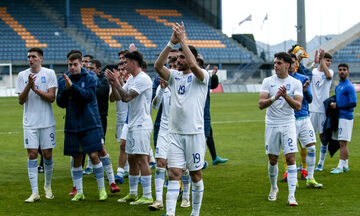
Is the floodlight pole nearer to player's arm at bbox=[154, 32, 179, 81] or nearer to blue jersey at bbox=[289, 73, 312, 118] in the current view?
blue jersey at bbox=[289, 73, 312, 118]

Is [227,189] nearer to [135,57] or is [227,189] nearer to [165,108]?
[165,108]

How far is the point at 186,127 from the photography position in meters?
7.10

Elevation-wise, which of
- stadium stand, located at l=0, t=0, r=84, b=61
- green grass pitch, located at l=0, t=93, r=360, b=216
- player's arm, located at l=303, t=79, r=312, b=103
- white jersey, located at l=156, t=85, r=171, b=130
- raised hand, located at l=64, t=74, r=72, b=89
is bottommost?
green grass pitch, located at l=0, t=93, r=360, b=216

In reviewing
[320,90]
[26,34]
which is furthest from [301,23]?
[26,34]

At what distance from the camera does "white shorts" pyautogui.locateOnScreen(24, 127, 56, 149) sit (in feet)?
29.6

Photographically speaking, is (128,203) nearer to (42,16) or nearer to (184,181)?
(184,181)

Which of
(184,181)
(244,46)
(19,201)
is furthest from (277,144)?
(244,46)

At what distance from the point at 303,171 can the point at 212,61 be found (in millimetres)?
41860

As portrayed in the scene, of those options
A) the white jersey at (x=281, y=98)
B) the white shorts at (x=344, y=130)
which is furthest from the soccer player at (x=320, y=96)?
the white jersey at (x=281, y=98)

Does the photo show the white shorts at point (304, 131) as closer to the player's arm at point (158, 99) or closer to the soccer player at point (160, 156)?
the soccer player at point (160, 156)

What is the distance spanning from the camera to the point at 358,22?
60844 mm

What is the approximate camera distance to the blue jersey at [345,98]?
1177 cm

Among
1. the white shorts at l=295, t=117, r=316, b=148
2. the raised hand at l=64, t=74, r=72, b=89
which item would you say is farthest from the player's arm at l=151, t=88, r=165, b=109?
the white shorts at l=295, t=117, r=316, b=148

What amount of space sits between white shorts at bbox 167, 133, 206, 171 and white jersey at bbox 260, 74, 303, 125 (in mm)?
2023
